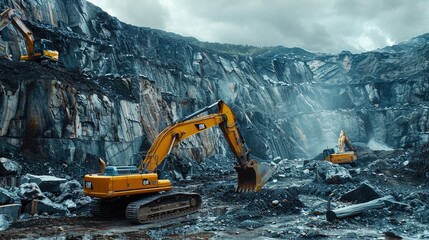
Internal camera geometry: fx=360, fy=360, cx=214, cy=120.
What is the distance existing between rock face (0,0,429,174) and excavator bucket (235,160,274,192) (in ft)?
17.3

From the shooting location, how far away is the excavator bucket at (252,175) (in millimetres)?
12414

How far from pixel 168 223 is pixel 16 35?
59.8 ft

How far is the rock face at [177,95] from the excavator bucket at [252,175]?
5.29 m

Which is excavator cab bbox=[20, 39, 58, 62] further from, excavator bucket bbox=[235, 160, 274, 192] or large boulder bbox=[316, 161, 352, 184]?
large boulder bbox=[316, 161, 352, 184]

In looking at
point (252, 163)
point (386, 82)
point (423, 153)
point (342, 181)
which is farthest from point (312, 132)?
point (252, 163)

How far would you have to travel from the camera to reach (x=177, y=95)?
36.7 meters

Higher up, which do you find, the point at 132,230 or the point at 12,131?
the point at 12,131

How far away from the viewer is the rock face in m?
17.4

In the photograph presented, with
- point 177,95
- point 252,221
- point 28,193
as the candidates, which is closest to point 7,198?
point 28,193

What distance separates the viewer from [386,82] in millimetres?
52719

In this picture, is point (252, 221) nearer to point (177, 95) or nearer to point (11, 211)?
point (11, 211)

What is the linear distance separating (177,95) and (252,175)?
25072 millimetres

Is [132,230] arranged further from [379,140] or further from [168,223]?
[379,140]

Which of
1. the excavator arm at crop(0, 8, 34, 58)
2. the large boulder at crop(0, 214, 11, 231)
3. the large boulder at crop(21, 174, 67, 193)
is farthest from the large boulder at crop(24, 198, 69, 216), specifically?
the excavator arm at crop(0, 8, 34, 58)
